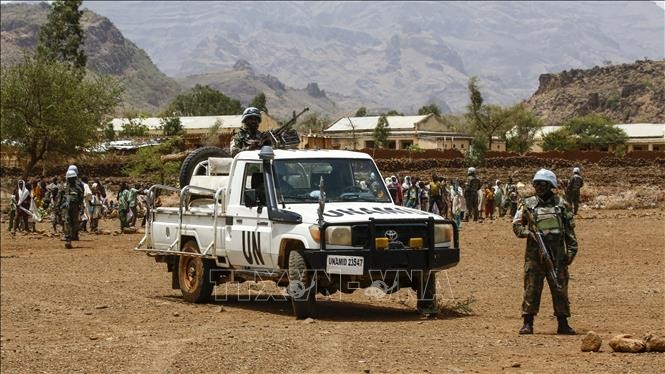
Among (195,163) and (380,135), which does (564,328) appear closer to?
(195,163)

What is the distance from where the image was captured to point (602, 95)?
111938 mm

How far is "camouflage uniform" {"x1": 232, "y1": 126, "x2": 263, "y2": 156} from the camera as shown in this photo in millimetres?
17909

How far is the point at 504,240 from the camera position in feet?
97.7

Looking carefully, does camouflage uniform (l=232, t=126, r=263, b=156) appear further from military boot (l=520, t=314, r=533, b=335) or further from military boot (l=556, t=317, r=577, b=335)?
military boot (l=556, t=317, r=577, b=335)

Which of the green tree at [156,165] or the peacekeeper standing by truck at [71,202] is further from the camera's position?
the green tree at [156,165]

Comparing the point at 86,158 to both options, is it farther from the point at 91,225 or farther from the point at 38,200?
the point at 91,225

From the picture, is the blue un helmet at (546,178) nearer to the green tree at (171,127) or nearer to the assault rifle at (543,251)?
the assault rifle at (543,251)

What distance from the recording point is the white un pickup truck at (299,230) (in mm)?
14727

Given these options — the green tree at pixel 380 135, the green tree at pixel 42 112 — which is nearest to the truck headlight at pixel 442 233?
the green tree at pixel 42 112

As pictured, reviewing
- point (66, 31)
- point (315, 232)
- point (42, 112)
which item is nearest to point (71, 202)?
point (315, 232)

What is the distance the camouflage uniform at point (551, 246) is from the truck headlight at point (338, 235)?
2217 mm

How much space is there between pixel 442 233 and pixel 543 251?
87.9 inches

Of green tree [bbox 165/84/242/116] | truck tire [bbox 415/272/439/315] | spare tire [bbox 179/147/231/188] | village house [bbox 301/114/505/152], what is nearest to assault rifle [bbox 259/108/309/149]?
spare tire [bbox 179/147/231/188]

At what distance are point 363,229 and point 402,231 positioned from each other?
0.50m
